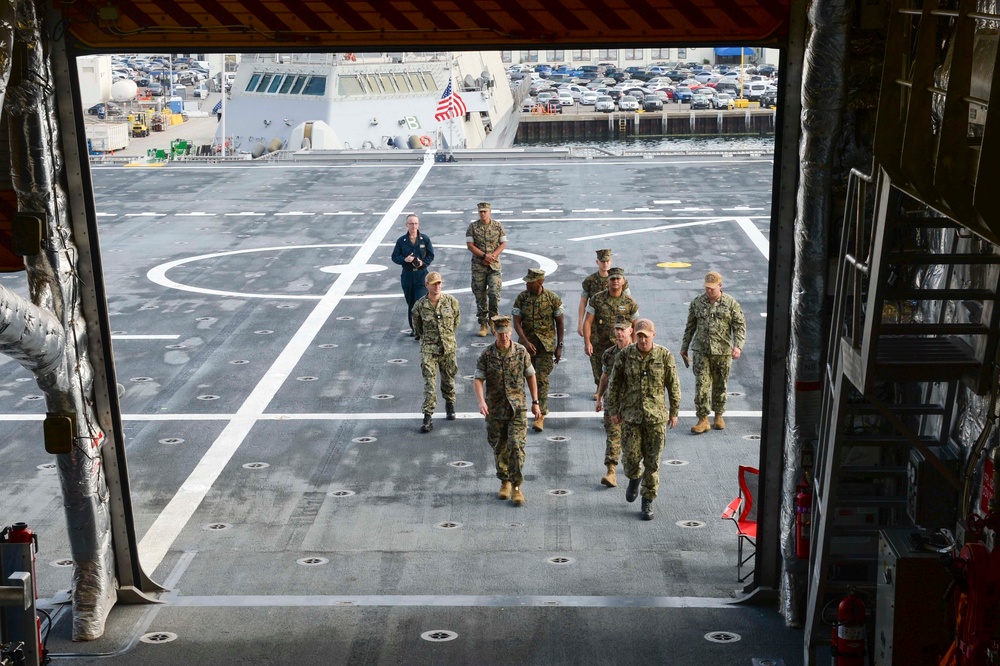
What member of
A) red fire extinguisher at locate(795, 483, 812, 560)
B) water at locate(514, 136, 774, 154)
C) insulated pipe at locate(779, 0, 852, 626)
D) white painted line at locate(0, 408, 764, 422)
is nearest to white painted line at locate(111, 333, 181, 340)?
white painted line at locate(0, 408, 764, 422)

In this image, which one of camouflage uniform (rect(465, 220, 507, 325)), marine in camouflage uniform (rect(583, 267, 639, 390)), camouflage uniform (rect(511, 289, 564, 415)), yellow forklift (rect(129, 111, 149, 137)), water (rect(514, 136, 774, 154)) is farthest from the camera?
water (rect(514, 136, 774, 154))

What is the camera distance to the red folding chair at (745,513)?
9797 millimetres

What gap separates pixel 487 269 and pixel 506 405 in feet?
19.6

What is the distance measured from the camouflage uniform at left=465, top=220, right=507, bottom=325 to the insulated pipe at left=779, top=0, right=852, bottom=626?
8.63 m

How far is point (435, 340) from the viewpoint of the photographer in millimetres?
14008

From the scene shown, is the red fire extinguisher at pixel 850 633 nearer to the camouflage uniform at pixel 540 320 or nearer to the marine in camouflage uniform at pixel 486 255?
the camouflage uniform at pixel 540 320

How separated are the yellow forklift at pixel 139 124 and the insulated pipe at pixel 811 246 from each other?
59.7 metres

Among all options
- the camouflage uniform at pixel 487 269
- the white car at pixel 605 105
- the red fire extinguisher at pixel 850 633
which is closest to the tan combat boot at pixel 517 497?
the red fire extinguisher at pixel 850 633

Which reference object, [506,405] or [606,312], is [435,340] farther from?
[506,405]

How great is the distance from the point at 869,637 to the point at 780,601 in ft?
3.19

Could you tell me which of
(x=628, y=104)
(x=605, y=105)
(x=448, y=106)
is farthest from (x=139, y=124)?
(x=628, y=104)

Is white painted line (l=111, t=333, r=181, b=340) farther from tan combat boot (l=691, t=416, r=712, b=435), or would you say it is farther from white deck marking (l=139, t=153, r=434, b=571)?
tan combat boot (l=691, t=416, r=712, b=435)

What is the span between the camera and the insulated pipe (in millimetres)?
7953

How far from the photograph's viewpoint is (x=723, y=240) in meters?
26.4
